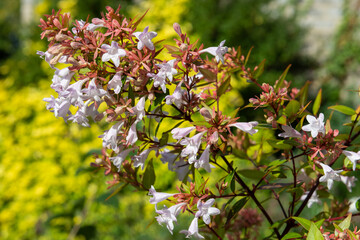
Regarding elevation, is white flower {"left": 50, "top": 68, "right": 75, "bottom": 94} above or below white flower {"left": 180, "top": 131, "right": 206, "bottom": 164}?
above

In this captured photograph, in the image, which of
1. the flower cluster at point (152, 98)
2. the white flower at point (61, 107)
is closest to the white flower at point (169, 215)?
the flower cluster at point (152, 98)

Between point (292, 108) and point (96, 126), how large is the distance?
2420 millimetres

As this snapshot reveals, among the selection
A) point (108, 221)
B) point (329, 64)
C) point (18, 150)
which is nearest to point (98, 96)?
point (108, 221)

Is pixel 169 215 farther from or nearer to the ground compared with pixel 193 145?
nearer to the ground

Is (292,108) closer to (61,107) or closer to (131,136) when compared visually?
(131,136)

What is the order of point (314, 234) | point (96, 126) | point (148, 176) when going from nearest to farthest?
point (314, 234) → point (148, 176) → point (96, 126)

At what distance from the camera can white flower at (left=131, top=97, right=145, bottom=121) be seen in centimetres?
58

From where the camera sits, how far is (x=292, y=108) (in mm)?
627

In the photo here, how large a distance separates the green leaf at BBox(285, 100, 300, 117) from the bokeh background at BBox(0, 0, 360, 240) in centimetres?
153

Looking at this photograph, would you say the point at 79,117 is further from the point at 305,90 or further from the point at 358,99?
the point at 358,99

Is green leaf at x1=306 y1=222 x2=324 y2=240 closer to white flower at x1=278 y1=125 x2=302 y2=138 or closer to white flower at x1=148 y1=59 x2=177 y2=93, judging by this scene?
white flower at x1=278 y1=125 x2=302 y2=138

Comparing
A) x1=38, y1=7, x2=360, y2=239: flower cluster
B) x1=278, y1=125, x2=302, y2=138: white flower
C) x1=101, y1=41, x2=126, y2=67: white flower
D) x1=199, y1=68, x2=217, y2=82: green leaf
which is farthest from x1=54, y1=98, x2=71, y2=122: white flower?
x1=278, y1=125, x2=302, y2=138: white flower

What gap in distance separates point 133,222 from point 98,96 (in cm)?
225

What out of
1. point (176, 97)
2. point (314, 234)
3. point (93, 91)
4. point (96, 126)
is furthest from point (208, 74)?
point (96, 126)
